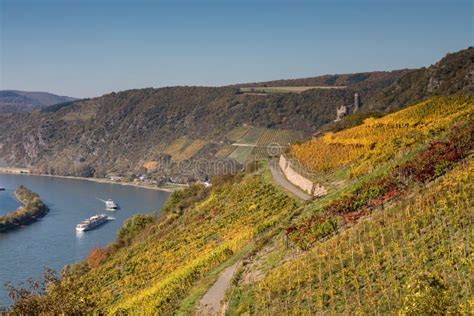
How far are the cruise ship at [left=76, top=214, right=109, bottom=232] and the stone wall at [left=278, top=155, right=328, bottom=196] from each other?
33473 millimetres

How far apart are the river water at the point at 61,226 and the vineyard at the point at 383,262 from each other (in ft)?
70.8

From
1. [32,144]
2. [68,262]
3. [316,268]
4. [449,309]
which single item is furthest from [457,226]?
[32,144]

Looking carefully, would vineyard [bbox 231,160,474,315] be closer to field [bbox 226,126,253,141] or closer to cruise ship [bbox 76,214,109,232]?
cruise ship [bbox 76,214,109,232]

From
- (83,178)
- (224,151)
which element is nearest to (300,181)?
(224,151)

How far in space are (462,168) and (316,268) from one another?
17.3 ft

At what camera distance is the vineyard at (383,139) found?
23375 millimetres

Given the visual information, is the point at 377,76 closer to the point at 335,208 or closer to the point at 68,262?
the point at 68,262

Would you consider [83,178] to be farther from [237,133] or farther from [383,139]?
[383,139]

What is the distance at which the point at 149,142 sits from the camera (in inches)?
6102

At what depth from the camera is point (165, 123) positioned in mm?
159875

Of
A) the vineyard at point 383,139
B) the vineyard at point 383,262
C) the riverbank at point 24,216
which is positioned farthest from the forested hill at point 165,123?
the vineyard at point 383,262

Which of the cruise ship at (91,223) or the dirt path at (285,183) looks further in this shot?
the cruise ship at (91,223)

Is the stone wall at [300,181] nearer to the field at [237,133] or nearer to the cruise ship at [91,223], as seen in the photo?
the cruise ship at [91,223]

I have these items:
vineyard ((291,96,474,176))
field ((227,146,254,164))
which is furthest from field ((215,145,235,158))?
vineyard ((291,96,474,176))
